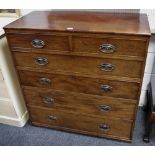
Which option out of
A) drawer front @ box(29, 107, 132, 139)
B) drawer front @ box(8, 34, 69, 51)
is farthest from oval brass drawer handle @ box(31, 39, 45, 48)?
drawer front @ box(29, 107, 132, 139)

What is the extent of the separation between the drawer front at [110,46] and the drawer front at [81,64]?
0.19 ft

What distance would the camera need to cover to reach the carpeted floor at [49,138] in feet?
5.42

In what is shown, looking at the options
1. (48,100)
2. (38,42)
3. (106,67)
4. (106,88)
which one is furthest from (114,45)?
(48,100)

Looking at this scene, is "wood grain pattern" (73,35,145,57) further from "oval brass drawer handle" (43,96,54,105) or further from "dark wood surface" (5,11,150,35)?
"oval brass drawer handle" (43,96,54,105)

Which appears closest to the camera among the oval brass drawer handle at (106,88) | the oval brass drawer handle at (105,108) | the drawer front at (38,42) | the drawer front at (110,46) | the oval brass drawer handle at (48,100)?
the drawer front at (110,46)

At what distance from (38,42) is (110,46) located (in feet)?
1.47

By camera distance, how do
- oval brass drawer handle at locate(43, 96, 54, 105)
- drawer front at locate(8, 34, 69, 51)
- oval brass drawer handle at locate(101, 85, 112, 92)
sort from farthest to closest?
oval brass drawer handle at locate(43, 96, 54, 105) < oval brass drawer handle at locate(101, 85, 112, 92) < drawer front at locate(8, 34, 69, 51)

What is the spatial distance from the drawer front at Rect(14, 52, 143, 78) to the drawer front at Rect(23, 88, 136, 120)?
22cm

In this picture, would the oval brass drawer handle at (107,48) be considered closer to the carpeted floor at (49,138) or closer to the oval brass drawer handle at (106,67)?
the oval brass drawer handle at (106,67)

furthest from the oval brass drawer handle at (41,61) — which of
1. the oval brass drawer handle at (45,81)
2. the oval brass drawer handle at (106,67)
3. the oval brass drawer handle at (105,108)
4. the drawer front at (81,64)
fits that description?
the oval brass drawer handle at (105,108)

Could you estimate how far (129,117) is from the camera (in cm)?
146

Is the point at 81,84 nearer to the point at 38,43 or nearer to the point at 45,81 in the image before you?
the point at 45,81

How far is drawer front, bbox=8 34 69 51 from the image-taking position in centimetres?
124
